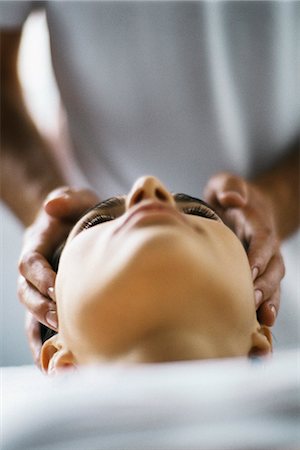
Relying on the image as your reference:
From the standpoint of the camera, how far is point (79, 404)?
1.62 ft

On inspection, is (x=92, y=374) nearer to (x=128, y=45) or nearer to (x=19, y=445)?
(x=19, y=445)

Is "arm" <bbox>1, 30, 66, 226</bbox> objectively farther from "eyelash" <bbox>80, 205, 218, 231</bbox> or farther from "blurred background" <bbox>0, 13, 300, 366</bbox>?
"eyelash" <bbox>80, 205, 218, 231</bbox>

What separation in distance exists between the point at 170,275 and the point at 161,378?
125 millimetres

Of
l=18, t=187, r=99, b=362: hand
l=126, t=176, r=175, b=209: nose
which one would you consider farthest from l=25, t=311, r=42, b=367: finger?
l=126, t=176, r=175, b=209: nose

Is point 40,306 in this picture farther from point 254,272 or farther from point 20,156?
point 20,156

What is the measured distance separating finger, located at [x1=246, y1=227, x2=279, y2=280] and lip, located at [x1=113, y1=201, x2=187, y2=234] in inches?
8.5

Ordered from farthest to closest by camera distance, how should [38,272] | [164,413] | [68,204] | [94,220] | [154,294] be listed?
1. [68,204]
2. [38,272]
3. [94,220]
4. [154,294]
5. [164,413]

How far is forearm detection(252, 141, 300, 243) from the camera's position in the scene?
1.16m

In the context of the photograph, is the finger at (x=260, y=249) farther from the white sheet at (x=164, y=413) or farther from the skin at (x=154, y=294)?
the white sheet at (x=164, y=413)

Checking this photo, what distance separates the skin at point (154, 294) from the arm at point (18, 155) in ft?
1.70

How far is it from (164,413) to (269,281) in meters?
0.41

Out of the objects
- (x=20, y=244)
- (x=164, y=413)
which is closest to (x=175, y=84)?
(x=20, y=244)

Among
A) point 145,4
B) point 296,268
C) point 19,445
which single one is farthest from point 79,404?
point 145,4

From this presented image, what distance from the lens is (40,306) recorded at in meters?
0.83
